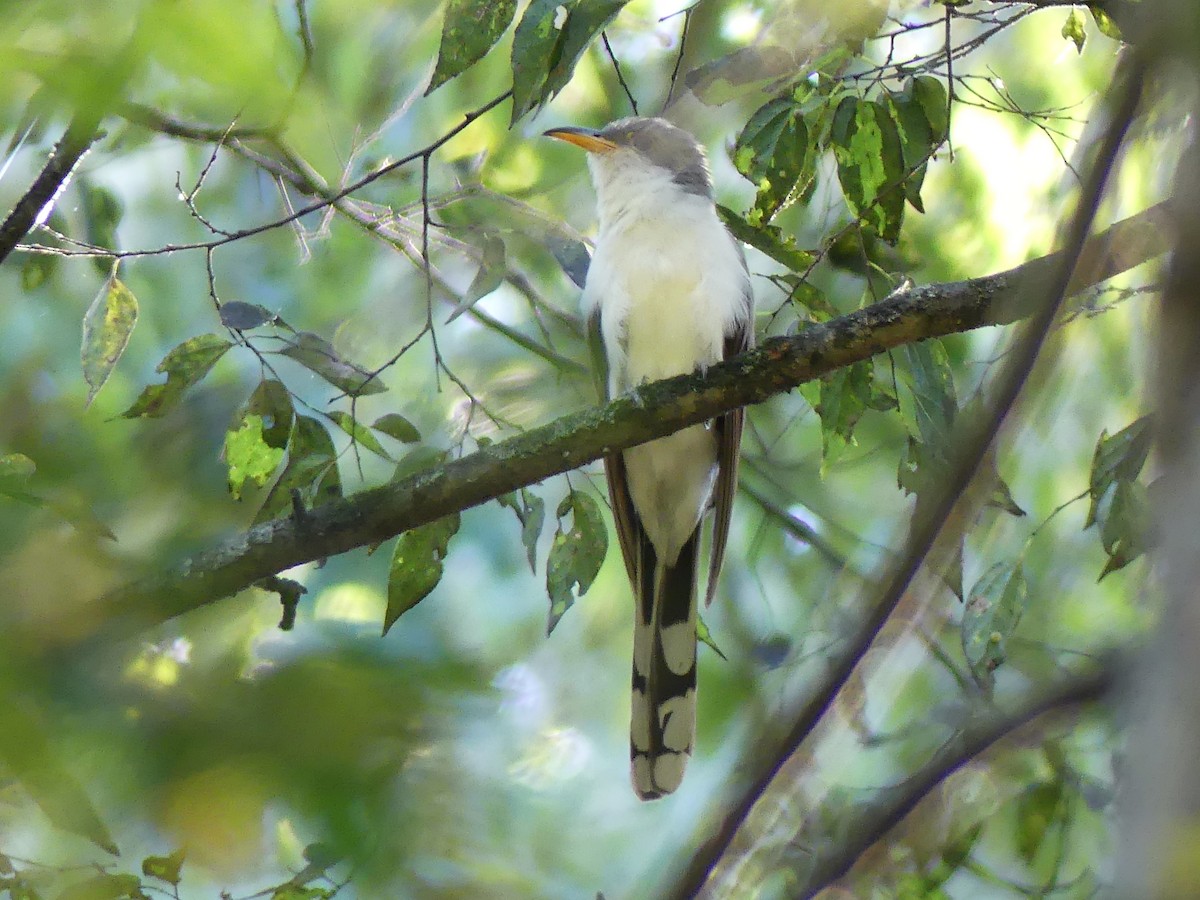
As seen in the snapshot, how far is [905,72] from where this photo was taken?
3.04 meters

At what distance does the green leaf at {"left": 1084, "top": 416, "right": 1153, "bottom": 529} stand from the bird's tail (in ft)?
5.06

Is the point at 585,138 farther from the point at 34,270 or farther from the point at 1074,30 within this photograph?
the point at 34,270

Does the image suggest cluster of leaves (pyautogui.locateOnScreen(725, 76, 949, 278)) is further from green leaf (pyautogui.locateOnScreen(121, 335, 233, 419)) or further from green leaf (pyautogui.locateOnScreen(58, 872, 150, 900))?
green leaf (pyautogui.locateOnScreen(58, 872, 150, 900))

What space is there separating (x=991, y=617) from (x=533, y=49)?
140cm

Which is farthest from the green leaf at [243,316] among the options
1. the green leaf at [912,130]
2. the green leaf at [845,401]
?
the green leaf at [912,130]

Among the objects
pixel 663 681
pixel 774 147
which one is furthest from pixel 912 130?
pixel 663 681

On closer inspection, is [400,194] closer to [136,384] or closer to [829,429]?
[136,384]

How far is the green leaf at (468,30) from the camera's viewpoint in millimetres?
2340

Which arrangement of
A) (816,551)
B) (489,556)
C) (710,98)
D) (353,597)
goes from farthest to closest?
(489,556)
(353,597)
(816,551)
(710,98)

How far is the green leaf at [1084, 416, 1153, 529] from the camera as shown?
268 cm

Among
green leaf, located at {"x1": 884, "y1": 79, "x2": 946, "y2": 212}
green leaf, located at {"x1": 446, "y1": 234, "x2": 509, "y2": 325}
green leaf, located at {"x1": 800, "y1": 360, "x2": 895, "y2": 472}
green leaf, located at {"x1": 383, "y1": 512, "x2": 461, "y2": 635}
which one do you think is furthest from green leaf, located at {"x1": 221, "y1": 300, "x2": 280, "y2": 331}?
green leaf, located at {"x1": 884, "y1": 79, "x2": 946, "y2": 212}

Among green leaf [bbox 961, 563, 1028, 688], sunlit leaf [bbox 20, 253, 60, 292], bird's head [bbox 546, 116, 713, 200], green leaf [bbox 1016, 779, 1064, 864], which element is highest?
Result: bird's head [bbox 546, 116, 713, 200]

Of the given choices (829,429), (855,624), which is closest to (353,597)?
(829,429)

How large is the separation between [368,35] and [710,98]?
4.49ft
